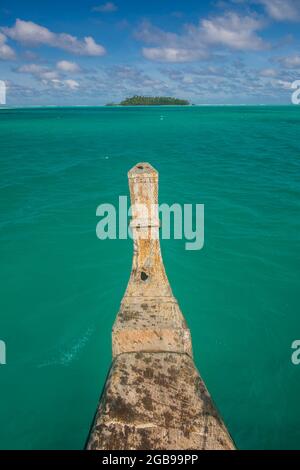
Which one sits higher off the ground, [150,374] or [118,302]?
[150,374]

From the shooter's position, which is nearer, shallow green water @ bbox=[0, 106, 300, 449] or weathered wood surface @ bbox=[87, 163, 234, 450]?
weathered wood surface @ bbox=[87, 163, 234, 450]

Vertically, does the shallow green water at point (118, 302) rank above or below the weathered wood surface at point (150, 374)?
below

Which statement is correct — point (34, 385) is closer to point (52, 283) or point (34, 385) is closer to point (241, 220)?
point (52, 283)

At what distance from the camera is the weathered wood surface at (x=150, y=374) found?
3.16 m

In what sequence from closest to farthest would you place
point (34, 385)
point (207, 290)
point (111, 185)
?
point (34, 385) → point (207, 290) → point (111, 185)

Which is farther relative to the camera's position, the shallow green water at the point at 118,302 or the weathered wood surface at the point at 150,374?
the shallow green water at the point at 118,302

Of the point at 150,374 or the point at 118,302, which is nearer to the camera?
the point at 150,374

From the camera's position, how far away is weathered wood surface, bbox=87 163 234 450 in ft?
10.4

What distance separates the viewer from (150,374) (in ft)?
12.6

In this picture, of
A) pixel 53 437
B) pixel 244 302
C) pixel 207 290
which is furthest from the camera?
pixel 207 290

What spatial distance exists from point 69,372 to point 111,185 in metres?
17.6

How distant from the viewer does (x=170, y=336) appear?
4.32 metres

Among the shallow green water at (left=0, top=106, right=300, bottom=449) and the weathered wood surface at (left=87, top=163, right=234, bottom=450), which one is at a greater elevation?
the weathered wood surface at (left=87, top=163, right=234, bottom=450)

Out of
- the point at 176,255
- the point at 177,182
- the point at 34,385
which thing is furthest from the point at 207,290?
the point at 177,182
